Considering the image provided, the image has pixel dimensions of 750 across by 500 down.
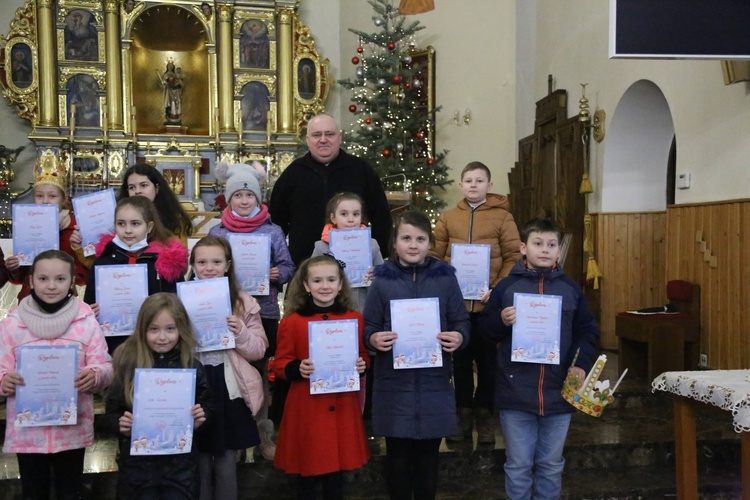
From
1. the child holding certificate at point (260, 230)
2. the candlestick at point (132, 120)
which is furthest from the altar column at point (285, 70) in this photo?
the child holding certificate at point (260, 230)

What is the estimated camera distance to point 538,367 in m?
3.23

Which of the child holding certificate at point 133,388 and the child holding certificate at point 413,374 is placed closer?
the child holding certificate at point 133,388

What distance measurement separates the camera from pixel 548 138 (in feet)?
29.8

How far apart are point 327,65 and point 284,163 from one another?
1713 millimetres

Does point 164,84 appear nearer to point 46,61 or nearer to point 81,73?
point 81,73

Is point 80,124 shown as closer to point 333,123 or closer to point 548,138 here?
point 548,138

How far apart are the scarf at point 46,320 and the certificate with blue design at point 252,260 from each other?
0.82 meters

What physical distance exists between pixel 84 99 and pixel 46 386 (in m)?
8.93

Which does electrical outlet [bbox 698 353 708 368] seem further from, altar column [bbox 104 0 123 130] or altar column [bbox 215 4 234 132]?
altar column [bbox 104 0 123 130]

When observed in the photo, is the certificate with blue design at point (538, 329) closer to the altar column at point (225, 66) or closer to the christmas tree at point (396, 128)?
the christmas tree at point (396, 128)

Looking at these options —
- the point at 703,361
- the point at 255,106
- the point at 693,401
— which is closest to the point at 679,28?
the point at 693,401

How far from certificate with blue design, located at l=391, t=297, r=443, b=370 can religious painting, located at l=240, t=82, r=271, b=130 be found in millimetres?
8748

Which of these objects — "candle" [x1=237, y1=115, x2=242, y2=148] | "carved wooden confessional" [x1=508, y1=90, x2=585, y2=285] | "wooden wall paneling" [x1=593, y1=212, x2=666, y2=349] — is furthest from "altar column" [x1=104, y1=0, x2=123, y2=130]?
"wooden wall paneling" [x1=593, y1=212, x2=666, y2=349]

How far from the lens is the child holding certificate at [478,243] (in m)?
4.06
